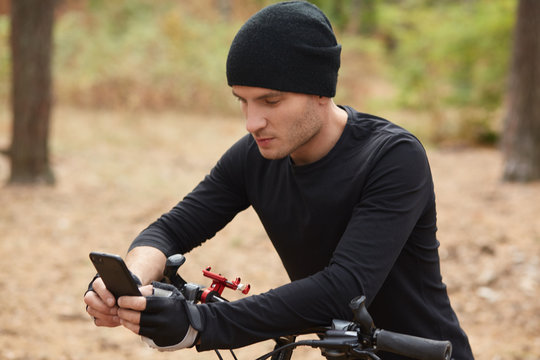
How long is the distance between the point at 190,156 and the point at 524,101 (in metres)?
Answer: 5.98

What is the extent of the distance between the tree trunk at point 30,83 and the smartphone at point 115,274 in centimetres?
763

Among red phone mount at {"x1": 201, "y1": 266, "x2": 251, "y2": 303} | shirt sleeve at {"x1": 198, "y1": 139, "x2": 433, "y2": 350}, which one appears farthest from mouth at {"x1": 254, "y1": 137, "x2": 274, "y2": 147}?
red phone mount at {"x1": 201, "y1": 266, "x2": 251, "y2": 303}

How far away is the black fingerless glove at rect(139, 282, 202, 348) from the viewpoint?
6.10 feet

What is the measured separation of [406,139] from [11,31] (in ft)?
26.1

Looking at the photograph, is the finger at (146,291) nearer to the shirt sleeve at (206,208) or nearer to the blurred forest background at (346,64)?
the shirt sleeve at (206,208)

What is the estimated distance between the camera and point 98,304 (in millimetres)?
2014

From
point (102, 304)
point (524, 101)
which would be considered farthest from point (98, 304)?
point (524, 101)

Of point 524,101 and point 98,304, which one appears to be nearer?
point 98,304

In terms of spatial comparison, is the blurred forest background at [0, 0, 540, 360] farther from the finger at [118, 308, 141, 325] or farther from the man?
the finger at [118, 308, 141, 325]

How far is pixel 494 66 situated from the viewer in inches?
545

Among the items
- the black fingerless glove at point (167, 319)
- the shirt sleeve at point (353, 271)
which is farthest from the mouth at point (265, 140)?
the black fingerless glove at point (167, 319)

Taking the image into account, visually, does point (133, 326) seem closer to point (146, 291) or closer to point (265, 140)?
point (146, 291)

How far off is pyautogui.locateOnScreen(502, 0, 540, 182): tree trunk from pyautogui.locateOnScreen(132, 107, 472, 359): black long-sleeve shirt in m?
7.70

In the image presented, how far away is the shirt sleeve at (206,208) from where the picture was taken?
2.61m
